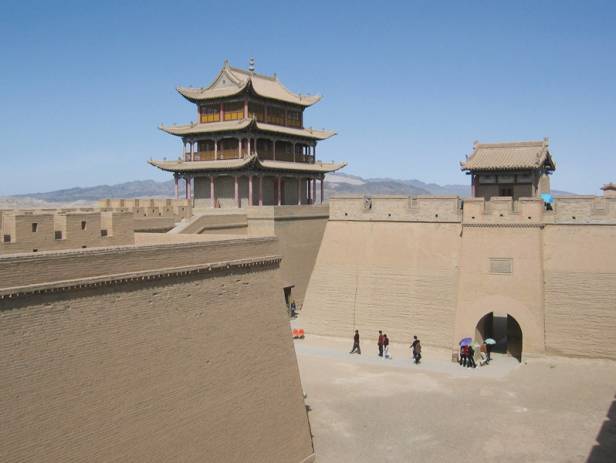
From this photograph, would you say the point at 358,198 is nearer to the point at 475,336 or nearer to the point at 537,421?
the point at 475,336

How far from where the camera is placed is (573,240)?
2389 cm

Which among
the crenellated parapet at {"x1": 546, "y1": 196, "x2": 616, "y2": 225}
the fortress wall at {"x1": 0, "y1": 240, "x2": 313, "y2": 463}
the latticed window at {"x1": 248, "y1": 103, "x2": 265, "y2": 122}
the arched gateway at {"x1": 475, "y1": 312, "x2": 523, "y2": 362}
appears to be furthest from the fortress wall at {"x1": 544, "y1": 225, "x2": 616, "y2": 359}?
the latticed window at {"x1": 248, "y1": 103, "x2": 265, "y2": 122}

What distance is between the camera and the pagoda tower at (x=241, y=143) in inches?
1262

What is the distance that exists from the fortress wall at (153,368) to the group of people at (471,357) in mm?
8611

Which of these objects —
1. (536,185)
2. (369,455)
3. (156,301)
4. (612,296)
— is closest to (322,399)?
(369,455)

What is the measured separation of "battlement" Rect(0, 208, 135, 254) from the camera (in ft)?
47.9

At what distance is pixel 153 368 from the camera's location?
479 inches

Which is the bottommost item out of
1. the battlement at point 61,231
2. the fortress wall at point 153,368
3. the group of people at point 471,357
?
the group of people at point 471,357

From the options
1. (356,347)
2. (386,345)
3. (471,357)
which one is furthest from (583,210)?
(356,347)

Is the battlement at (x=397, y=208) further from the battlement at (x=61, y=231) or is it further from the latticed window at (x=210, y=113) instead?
the battlement at (x=61, y=231)

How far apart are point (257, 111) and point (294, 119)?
10.1 feet

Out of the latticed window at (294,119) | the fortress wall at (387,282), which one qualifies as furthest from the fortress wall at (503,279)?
the latticed window at (294,119)

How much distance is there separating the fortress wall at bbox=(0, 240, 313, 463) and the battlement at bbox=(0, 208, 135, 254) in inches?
151

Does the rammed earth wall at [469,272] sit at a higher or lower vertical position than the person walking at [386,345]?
higher
